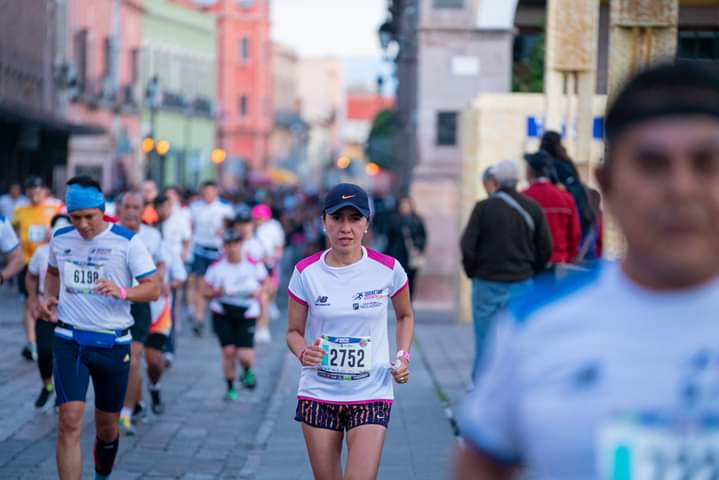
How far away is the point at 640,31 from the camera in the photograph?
11219 mm

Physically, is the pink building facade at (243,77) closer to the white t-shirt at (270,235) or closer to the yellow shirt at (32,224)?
the white t-shirt at (270,235)

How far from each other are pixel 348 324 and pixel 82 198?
210 cm

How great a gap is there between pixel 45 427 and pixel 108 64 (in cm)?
4780

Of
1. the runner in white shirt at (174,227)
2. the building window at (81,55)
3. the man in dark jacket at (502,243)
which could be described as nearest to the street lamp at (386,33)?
the runner in white shirt at (174,227)

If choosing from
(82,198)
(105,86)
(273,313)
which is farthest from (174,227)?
(105,86)

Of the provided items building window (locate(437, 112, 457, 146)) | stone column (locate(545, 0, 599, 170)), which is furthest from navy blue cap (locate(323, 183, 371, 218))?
building window (locate(437, 112, 457, 146))

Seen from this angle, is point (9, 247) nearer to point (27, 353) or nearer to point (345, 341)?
point (345, 341)

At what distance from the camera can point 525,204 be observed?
11.3m

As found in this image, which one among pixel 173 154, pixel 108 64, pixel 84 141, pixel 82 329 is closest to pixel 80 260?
pixel 82 329

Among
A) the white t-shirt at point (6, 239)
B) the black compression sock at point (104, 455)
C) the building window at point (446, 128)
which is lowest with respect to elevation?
the black compression sock at point (104, 455)

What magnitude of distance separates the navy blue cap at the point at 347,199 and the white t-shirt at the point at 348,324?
221 mm

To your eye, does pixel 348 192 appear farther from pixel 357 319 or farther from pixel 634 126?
pixel 634 126

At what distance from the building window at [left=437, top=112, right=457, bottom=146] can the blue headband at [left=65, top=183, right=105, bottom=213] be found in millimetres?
22395

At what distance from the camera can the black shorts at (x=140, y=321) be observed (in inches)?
474
